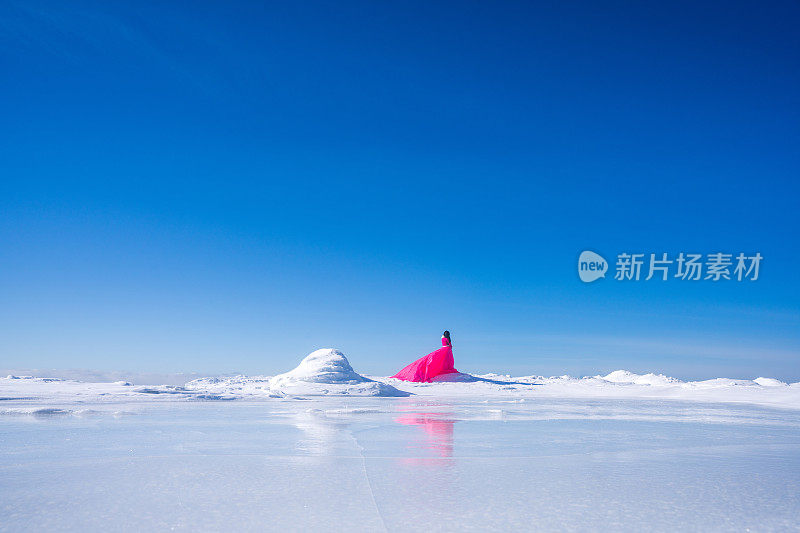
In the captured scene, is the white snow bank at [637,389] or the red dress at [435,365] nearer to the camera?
the white snow bank at [637,389]

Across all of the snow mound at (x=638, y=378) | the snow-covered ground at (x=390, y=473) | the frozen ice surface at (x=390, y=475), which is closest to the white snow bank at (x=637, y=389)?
the snow mound at (x=638, y=378)

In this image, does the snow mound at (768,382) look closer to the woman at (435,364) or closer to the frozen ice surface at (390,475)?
the woman at (435,364)

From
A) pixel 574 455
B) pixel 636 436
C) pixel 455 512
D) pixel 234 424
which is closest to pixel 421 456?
pixel 574 455

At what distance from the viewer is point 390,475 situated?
364 centimetres

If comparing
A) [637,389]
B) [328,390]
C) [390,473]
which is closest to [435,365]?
[637,389]

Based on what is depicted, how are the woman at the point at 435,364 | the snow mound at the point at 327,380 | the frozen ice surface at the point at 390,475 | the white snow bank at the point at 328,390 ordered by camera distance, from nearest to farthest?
the frozen ice surface at the point at 390,475 < the white snow bank at the point at 328,390 < the snow mound at the point at 327,380 < the woman at the point at 435,364

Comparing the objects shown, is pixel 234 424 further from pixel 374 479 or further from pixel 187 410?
pixel 374 479

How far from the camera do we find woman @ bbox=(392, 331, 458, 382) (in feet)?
75.7

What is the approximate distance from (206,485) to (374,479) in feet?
3.30

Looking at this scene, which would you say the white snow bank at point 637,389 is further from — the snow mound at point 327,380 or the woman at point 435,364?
the snow mound at point 327,380

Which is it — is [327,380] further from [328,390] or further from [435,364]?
[435,364]

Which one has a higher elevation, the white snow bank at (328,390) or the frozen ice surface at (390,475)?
the frozen ice surface at (390,475)

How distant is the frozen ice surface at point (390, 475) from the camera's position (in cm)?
261

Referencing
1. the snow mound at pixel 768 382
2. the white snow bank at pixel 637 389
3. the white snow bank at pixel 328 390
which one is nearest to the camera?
the white snow bank at pixel 328 390
